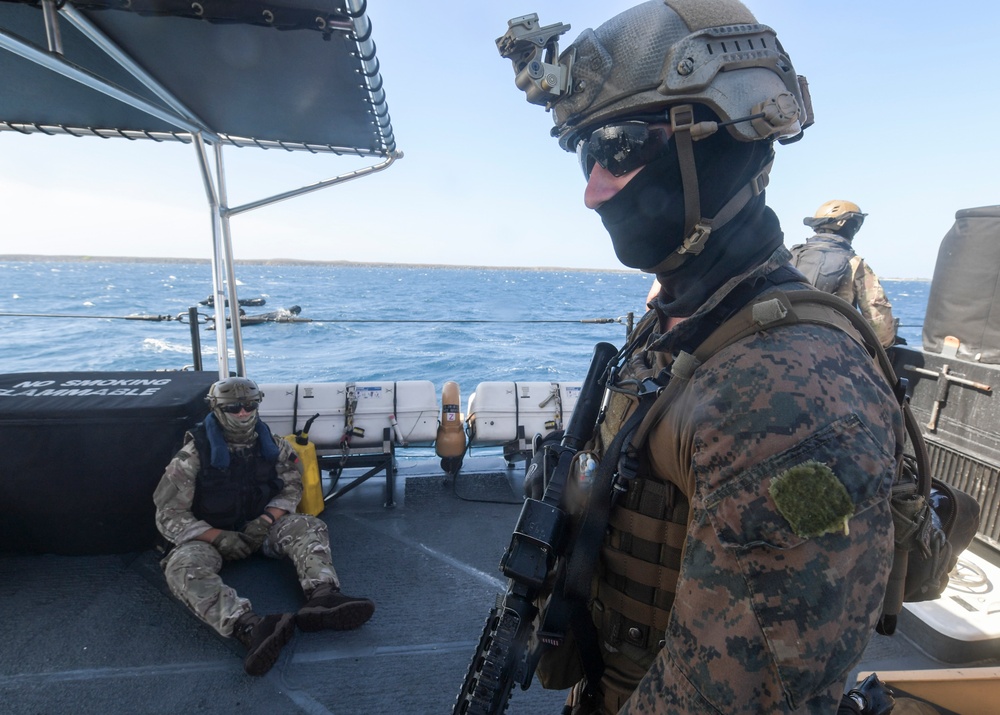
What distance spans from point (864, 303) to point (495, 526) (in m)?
4.09

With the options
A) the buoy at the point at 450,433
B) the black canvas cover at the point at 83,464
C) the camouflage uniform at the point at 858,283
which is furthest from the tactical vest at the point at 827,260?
the black canvas cover at the point at 83,464

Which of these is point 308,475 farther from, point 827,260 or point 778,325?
point 827,260

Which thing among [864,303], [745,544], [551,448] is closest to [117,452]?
[551,448]

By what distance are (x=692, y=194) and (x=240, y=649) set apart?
3392mm

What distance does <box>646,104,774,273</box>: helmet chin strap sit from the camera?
121 cm

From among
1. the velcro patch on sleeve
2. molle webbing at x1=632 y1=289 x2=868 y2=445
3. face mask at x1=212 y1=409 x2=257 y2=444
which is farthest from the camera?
face mask at x1=212 y1=409 x2=257 y2=444

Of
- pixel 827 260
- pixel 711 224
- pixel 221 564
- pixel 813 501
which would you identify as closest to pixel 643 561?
pixel 813 501

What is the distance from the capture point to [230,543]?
3.76 meters

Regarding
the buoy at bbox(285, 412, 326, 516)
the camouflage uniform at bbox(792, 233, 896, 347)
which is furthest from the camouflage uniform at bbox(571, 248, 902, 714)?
the camouflage uniform at bbox(792, 233, 896, 347)

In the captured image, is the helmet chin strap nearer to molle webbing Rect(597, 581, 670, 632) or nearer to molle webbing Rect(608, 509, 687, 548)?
molle webbing Rect(608, 509, 687, 548)

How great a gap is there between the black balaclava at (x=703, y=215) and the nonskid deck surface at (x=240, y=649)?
8.21 ft

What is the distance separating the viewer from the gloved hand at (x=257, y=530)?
393 cm

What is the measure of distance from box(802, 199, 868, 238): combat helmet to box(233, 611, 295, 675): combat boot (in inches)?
220

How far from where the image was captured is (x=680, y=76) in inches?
47.0
